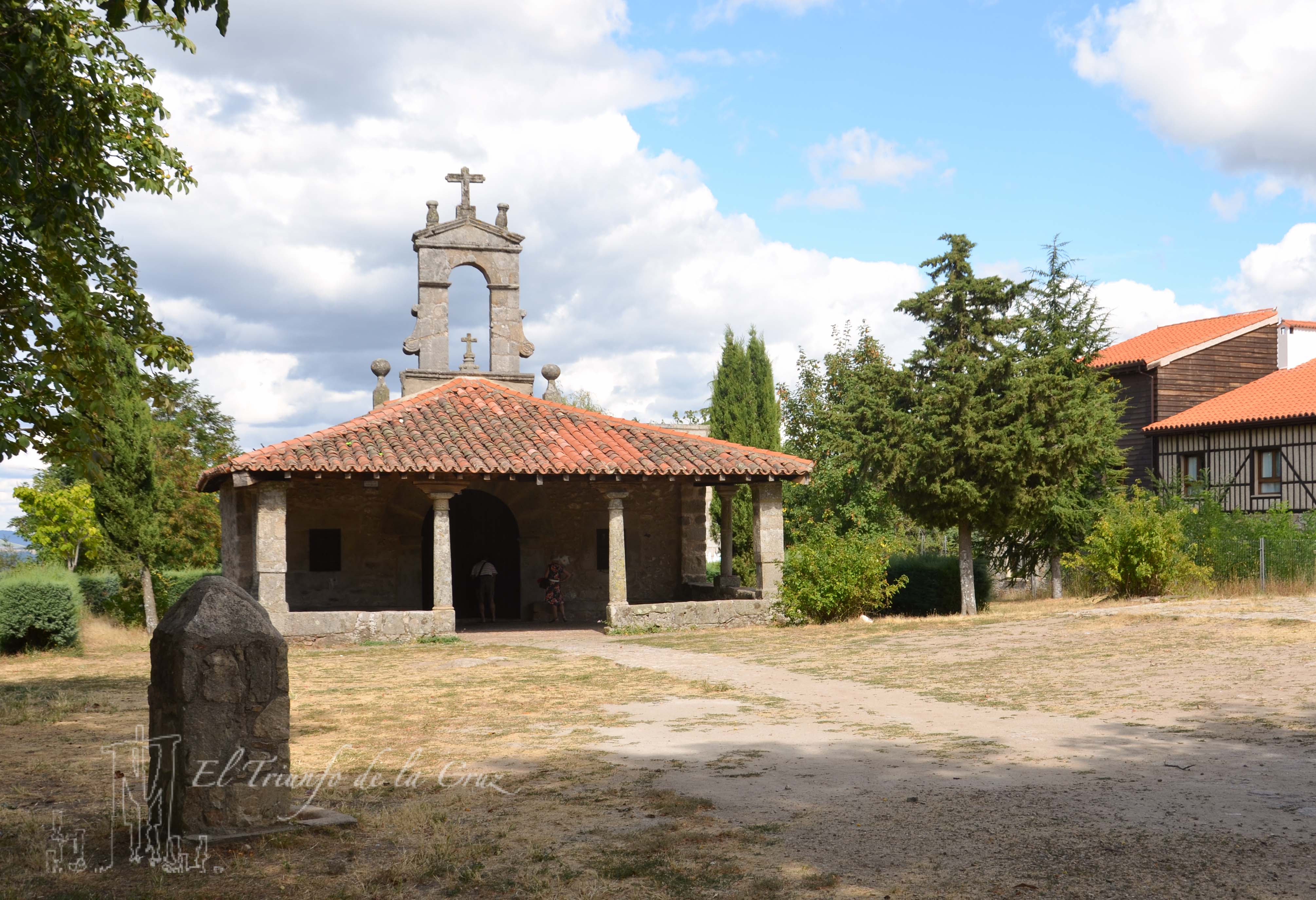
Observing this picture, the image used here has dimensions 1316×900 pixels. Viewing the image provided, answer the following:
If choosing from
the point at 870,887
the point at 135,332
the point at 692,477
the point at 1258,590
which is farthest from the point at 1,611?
the point at 1258,590

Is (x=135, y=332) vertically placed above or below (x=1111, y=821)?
above

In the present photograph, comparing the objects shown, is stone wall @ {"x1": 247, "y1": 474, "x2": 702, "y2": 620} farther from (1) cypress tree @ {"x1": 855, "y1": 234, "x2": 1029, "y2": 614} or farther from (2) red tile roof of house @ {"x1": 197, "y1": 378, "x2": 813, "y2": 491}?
(1) cypress tree @ {"x1": 855, "y1": 234, "x2": 1029, "y2": 614}

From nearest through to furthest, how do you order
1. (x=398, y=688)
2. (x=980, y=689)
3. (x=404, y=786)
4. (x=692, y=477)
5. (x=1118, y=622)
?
(x=404, y=786) < (x=980, y=689) < (x=398, y=688) < (x=1118, y=622) < (x=692, y=477)

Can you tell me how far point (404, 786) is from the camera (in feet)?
20.7

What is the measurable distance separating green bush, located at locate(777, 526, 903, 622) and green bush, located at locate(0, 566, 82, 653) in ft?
36.7

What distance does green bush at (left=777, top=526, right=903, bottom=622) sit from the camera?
1745 centimetres

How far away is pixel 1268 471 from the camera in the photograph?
26953 millimetres

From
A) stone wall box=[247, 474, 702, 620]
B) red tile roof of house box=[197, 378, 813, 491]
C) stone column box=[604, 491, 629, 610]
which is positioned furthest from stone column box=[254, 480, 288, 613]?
stone column box=[604, 491, 629, 610]

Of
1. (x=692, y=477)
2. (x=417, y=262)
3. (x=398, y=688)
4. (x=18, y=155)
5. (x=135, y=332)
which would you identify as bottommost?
(x=398, y=688)

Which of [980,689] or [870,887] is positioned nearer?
[870,887]

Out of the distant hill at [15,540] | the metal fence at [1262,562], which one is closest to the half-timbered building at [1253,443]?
the metal fence at [1262,562]

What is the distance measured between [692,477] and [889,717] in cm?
939

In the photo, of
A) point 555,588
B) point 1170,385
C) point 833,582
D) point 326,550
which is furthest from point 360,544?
point 1170,385

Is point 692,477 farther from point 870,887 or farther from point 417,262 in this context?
point 870,887
